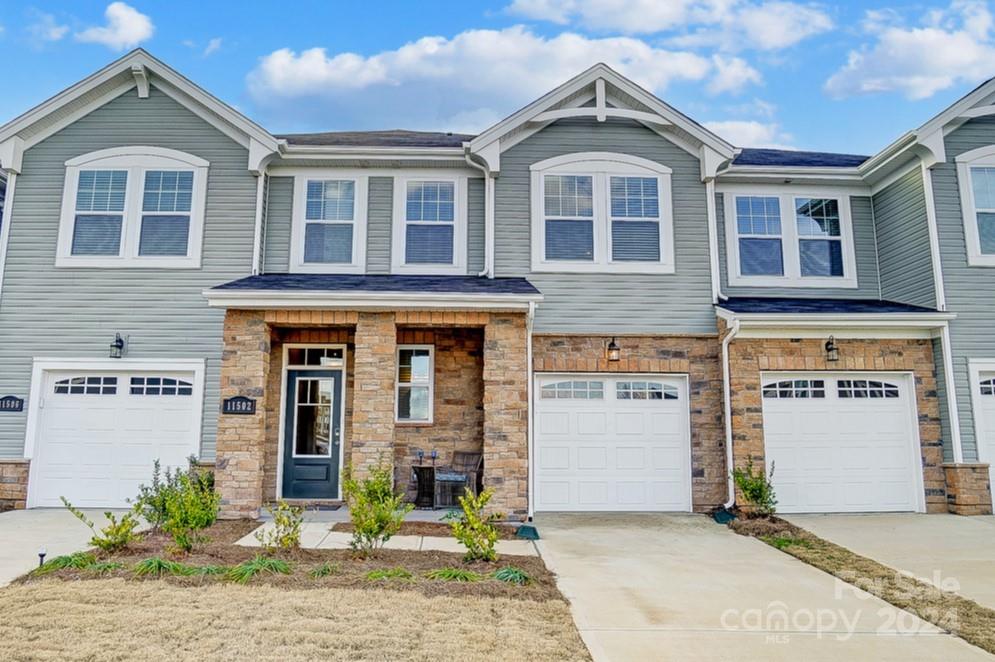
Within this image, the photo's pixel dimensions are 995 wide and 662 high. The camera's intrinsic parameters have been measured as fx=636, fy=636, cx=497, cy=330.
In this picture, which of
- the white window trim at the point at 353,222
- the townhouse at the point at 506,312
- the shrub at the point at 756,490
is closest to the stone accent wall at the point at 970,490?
the townhouse at the point at 506,312

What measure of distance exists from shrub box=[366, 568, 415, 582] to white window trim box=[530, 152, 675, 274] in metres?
5.60

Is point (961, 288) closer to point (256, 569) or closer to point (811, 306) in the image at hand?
point (811, 306)

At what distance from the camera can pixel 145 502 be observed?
7.04 metres

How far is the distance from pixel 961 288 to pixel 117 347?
1315 cm

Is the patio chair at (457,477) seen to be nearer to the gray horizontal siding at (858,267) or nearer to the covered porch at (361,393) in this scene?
the covered porch at (361,393)

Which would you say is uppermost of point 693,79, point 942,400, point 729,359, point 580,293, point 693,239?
point 693,79

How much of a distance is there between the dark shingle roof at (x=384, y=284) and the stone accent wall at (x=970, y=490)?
6.79 m

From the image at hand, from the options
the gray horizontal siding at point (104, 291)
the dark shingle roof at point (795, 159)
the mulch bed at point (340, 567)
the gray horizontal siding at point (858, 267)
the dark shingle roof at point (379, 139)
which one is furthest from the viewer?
the dark shingle roof at point (795, 159)

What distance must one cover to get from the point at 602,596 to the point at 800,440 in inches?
226

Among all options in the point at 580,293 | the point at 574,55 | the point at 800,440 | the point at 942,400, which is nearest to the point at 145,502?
the point at 580,293

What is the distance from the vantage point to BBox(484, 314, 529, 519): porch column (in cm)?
865

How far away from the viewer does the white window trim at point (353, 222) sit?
10.5m

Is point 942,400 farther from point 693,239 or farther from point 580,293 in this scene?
point 580,293

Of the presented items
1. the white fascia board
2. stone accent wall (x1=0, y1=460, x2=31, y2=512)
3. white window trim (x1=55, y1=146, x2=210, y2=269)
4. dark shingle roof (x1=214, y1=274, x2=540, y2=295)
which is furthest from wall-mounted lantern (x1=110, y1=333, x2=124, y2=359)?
the white fascia board
